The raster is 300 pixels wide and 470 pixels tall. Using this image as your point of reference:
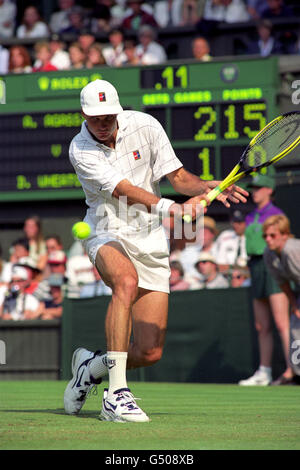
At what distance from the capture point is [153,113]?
13039 mm

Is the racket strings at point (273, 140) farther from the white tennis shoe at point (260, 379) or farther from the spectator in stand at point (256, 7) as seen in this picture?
the spectator in stand at point (256, 7)

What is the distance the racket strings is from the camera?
6.06 metres

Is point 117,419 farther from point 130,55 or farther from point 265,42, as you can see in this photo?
point 130,55

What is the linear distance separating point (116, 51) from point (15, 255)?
320 centimetres

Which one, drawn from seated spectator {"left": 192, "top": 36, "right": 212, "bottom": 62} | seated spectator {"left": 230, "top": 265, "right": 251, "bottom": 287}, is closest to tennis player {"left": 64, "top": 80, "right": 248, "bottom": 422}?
seated spectator {"left": 230, "top": 265, "right": 251, "bottom": 287}

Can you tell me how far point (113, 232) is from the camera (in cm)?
583

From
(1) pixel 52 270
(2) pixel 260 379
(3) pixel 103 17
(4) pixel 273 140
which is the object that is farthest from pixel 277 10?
(4) pixel 273 140

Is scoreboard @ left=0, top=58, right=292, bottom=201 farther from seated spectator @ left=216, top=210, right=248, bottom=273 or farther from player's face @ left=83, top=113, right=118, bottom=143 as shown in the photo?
player's face @ left=83, top=113, right=118, bottom=143

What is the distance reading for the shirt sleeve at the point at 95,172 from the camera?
5.67 m

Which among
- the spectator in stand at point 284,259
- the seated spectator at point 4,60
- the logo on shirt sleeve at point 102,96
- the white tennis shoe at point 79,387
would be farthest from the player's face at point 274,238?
the seated spectator at point 4,60

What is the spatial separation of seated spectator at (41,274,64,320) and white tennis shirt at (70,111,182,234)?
6.39 metres
